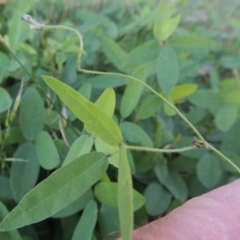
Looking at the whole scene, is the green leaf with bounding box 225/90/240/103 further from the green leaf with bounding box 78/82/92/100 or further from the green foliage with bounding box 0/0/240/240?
the green leaf with bounding box 78/82/92/100

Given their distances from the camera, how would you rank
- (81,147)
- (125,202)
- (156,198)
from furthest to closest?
1. (156,198)
2. (81,147)
3. (125,202)

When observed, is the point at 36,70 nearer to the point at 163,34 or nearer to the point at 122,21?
the point at 163,34

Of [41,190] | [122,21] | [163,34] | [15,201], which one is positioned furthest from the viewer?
[122,21]

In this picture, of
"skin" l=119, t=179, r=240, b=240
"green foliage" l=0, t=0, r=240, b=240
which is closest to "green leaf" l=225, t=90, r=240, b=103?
"green foliage" l=0, t=0, r=240, b=240

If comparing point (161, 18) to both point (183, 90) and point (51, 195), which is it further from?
point (51, 195)

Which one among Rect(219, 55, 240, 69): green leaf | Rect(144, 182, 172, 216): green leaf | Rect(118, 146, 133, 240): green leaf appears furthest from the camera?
Rect(219, 55, 240, 69): green leaf

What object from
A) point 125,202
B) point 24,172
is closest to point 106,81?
point 24,172

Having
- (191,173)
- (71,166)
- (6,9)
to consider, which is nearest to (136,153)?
(191,173)
